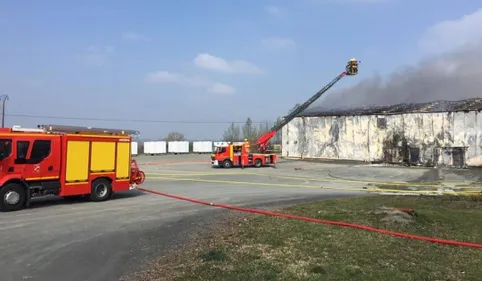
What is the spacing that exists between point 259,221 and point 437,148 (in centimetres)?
3398

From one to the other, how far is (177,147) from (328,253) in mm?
65561

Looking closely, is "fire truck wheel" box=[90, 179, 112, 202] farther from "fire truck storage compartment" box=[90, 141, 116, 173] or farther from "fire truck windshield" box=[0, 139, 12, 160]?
"fire truck windshield" box=[0, 139, 12, 160]

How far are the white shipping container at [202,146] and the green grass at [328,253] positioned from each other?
63.6 metres

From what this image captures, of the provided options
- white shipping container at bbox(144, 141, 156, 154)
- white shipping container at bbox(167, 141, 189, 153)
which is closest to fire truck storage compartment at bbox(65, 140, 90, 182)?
white shipping container at bbox(144, 141, 156, 154)

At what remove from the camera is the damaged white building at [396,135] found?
127 ft

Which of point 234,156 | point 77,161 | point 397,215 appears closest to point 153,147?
point 234,156

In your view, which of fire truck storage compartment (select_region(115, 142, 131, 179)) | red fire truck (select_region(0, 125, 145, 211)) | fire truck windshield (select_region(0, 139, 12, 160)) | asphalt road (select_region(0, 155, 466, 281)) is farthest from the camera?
fire truck storage compartment (select_region(115, 142, 131, 179))

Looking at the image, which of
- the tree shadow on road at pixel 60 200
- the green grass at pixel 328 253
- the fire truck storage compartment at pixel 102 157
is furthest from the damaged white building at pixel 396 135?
the fire truck storage compartment at pixel 102 157

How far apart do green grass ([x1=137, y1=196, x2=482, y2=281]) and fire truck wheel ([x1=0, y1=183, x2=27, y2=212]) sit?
7613mm

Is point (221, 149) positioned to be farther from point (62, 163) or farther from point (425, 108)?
point (62, 163)

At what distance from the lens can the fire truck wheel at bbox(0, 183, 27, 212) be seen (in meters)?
13.8

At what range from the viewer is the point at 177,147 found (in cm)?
7212

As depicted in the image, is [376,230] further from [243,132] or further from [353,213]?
[243,132]

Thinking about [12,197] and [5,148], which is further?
[5,148]
